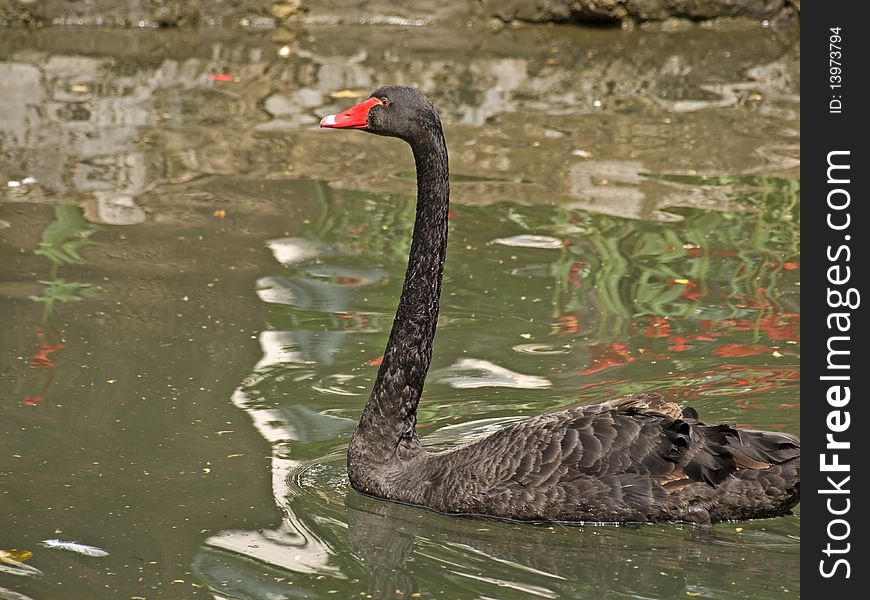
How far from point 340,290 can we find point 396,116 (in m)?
2.19

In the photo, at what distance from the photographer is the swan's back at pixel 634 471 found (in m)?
4.66

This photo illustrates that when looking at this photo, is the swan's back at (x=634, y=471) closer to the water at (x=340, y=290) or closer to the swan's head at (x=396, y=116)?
the water at (x=340, y=290)

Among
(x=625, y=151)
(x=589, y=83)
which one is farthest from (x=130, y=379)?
(x=589, y=83)

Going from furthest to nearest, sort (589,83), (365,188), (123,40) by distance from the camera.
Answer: (123,40) → (589,83) → (365,188)

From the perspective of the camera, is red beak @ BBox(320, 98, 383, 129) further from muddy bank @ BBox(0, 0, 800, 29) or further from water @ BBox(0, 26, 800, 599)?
muddy bank @ BBox(0, 0, 800, 29)

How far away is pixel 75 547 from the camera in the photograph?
15.2 feet

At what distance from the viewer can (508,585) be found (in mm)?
4375

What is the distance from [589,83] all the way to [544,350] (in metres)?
5.22

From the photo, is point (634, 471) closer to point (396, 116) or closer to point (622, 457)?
point (622, 457)

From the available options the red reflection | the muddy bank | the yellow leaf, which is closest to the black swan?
the yellow leaf

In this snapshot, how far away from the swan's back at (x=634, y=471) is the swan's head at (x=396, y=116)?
1147 mm

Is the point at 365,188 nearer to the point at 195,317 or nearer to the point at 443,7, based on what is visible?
the point at 195,317

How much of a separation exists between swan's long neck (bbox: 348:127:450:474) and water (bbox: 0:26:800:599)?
25 cm

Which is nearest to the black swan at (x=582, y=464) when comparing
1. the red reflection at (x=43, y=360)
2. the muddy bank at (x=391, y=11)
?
the red reflection at (x=43, y=360)
